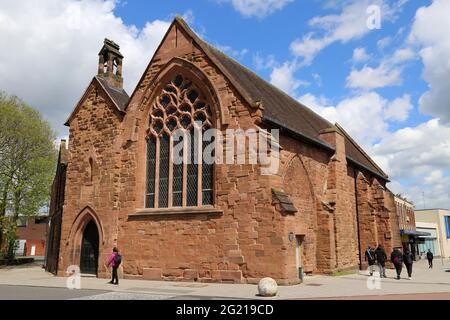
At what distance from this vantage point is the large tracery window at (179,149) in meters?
17.5

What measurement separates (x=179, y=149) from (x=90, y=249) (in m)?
6.85

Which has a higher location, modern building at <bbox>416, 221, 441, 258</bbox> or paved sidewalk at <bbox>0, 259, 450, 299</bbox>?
modern building at <bbox>416, 221, 441, 258</bbox>

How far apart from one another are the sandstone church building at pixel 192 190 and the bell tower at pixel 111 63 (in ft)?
0.42

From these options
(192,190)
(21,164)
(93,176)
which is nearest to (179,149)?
(192,190)

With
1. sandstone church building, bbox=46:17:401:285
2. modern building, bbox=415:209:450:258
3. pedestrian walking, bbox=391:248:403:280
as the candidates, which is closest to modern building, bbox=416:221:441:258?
modern building, bbox=415:209:450:258

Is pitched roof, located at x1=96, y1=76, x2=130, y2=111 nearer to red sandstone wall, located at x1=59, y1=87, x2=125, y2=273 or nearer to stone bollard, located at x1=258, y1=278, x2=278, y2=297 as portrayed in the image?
red sandstone wall, located at x1=59, y1=87, x2=125, y2=273

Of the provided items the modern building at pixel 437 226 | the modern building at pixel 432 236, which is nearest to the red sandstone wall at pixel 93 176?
the modern building at pixel 432 236

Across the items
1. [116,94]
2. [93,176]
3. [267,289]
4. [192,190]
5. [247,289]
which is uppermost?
[116,94]

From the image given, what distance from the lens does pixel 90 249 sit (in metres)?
20.0

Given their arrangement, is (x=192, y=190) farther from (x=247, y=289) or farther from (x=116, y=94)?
(x=116, y=94)

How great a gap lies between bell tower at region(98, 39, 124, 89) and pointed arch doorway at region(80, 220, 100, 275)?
27.1 feet

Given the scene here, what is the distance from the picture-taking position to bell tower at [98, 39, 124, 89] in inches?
918
